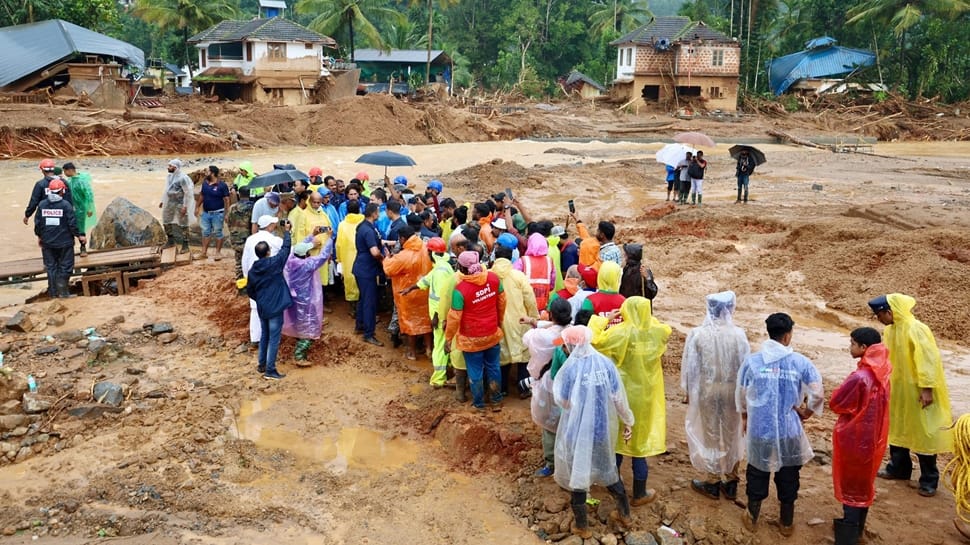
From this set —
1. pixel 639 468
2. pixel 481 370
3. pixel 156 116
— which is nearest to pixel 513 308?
pixel 481 370

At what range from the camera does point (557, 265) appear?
8172 mm

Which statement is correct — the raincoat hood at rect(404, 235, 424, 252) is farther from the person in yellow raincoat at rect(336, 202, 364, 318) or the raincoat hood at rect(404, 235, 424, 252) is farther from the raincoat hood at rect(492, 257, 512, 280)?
the raincoat hood at rect(492, 257, 512, 280)

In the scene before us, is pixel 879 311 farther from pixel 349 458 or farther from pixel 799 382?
pixel 349 458

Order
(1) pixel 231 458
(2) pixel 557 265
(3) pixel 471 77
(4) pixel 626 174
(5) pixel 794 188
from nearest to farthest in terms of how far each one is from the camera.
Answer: (1) pixel 231 458
(2) pixel 557 265
(5) pixel 794 188
(4) pixel 626 174
(3) pixel 471 77

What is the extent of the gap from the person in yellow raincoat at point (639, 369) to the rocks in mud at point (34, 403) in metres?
4.83

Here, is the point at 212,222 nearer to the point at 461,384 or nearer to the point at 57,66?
the point at 461,384

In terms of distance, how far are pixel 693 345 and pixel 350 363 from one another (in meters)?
4.23

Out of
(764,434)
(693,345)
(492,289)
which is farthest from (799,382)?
(492,289)

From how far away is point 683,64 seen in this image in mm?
46688

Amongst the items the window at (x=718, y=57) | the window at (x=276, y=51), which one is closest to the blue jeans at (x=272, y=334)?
the window at (x=276, y=51)

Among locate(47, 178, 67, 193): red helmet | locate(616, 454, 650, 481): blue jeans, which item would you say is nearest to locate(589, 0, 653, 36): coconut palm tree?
locate(47, 178, 67, 193): red helmet

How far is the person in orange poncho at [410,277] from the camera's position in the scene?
321 inches

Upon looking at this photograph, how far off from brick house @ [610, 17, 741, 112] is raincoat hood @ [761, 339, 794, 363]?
4423 cm

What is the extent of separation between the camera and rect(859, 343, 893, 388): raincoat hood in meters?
4.92
